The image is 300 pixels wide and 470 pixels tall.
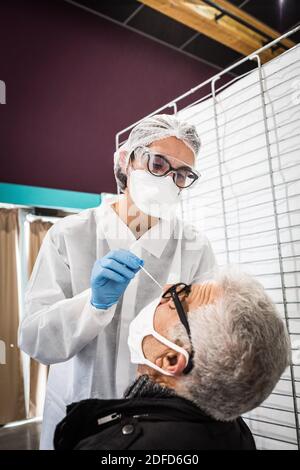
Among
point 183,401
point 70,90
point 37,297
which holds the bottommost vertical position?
point 183,401

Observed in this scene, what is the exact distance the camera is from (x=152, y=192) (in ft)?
4.10

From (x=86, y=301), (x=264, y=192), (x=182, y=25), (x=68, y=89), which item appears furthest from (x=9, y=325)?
(x=182, y=25)

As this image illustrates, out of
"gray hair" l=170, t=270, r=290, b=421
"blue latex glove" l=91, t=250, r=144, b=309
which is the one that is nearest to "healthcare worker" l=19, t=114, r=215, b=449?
"blue latex glove" l=91, t=250, r=144, b=309

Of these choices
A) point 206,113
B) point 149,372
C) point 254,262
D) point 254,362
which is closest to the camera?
point 254,362

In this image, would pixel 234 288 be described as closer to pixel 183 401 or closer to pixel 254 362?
pixel 254 362

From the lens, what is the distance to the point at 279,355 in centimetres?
81

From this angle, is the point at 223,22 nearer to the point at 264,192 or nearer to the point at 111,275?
the point at 264,192

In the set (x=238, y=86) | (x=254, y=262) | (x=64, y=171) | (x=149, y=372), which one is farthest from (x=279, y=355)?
(x=64, y=171)

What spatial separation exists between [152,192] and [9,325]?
2.51m

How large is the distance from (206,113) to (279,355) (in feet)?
4.03

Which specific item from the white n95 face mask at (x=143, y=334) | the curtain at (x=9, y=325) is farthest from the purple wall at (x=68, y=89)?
the white n95 face mask at (x=143, y=334)

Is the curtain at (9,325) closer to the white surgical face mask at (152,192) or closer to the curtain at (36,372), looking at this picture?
the curtain at (36,372)

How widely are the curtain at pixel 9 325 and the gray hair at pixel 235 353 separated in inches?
106

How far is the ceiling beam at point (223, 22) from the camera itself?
3156 mm
